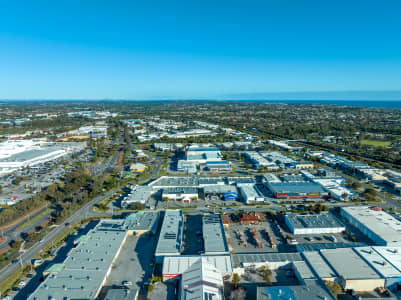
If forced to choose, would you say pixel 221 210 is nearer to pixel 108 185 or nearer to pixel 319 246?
pixel 319 246

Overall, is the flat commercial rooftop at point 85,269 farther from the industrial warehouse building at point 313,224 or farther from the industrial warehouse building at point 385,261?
the industrial warehouse building at point 385,261

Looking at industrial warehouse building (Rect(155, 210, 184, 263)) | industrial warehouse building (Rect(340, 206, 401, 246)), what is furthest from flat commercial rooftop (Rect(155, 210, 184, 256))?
industrial warehouse building (Rect(340, 206, 401, 246))

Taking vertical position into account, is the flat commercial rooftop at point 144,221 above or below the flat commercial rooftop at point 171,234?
below

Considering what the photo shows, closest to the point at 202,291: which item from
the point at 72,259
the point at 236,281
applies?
the point at 236,281

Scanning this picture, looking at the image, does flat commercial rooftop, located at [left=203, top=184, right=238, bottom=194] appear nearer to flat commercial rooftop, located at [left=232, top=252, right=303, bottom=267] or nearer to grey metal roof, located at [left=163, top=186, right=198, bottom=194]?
grey metal roof, located at [left=163, top=186, right=198, bottom=194]

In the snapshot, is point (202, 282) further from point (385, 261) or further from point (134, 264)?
point (385, 261)

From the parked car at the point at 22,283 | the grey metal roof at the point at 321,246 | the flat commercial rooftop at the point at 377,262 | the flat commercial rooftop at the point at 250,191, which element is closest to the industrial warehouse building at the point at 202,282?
the grey metal roof at the point at 321,246

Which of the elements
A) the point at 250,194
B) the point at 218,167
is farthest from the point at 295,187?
the point at 218,167
